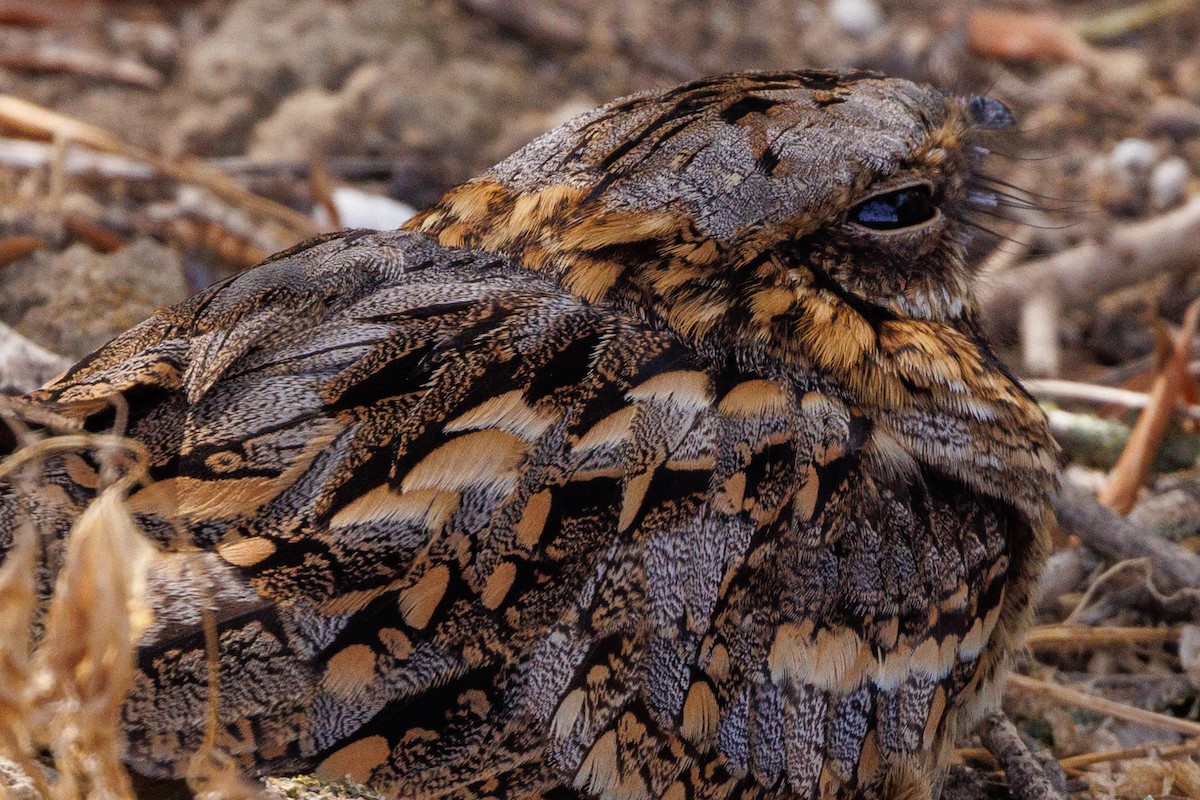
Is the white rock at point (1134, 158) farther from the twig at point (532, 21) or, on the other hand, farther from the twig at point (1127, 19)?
the twig at point (532, 21)

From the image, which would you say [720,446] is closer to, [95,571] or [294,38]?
[95,571]

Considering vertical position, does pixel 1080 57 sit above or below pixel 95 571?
above

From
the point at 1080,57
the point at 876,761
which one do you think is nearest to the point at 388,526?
the point at 876,761

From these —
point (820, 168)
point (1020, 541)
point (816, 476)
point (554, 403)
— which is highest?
point (820, 168)

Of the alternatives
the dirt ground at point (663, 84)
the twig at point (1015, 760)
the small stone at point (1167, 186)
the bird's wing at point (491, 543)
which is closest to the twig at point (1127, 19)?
the dirt ground at point (663, 84)

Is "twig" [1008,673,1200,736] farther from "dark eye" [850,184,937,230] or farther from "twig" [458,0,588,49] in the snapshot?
"twig" [458,0,588,49]

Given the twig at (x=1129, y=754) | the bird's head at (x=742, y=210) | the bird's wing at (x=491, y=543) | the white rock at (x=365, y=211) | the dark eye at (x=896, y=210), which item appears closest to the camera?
the bird's wing at (x=491, y=543)
